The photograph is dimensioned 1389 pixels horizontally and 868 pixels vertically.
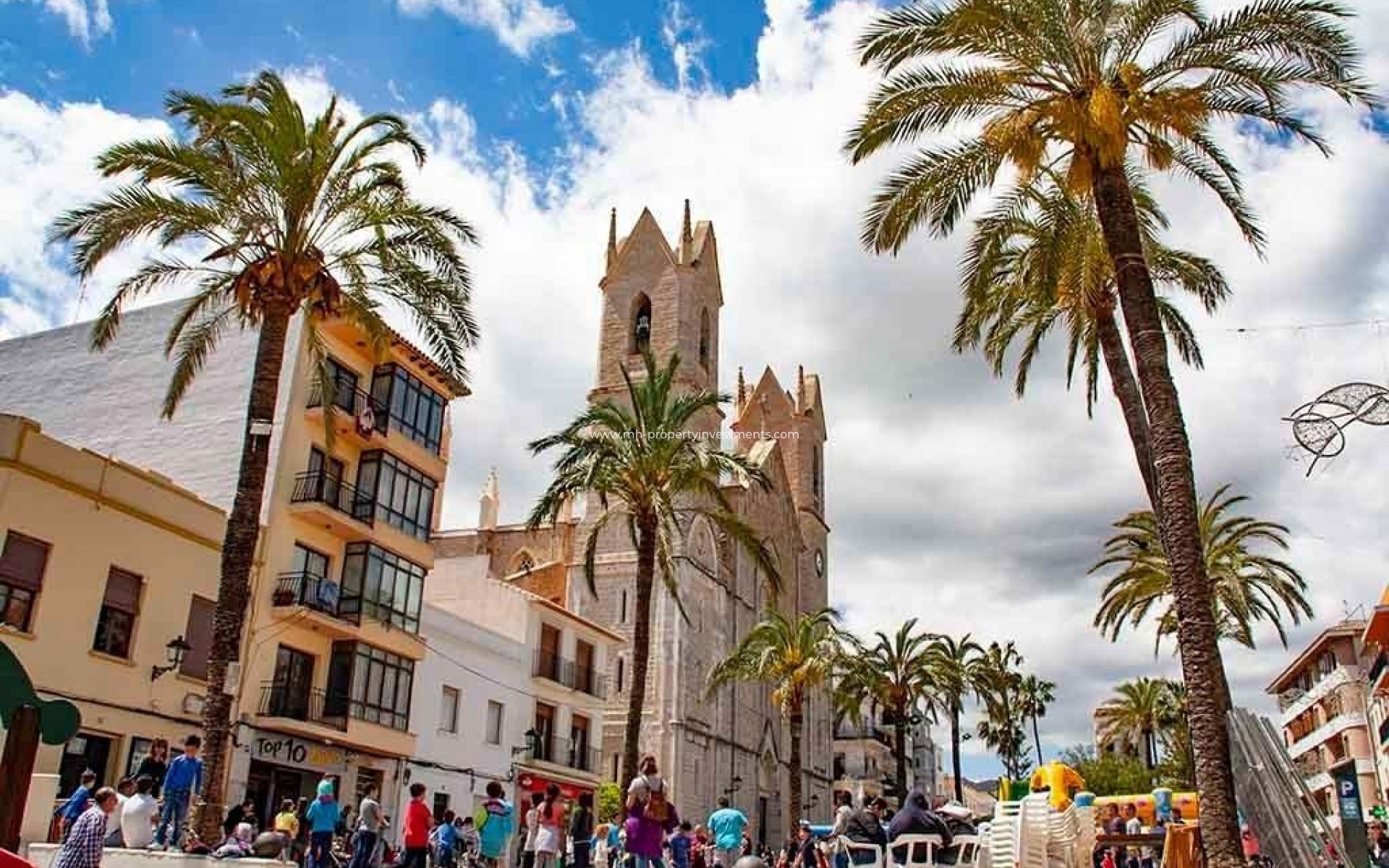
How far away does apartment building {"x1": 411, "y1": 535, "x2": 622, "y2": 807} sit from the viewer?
3138 cm

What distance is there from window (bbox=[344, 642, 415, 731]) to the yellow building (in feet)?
12.6

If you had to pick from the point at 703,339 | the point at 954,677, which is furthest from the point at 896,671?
the point at 703,339

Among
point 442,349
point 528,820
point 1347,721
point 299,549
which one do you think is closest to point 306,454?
point 299,549

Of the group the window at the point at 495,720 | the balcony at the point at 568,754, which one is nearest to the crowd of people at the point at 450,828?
the window at the point at 495,720

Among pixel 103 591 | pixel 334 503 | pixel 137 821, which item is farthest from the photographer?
pixel 334 503

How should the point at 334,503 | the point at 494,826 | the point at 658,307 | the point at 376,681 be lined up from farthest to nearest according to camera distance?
the point at 658,307 < the point at 376,681 < the point at 334,503 < the point at 494,826

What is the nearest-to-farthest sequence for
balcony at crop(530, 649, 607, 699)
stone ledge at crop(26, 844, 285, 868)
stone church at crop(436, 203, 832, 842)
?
stone ledge at crop(26, 844, 285, 868) < balcony at crop(530, 649, 607, 699) < stone church at crop(436, 203, 832, 842)

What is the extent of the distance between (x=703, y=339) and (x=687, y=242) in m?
4.89

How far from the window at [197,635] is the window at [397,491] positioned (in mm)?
5655

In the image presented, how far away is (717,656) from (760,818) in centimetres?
957

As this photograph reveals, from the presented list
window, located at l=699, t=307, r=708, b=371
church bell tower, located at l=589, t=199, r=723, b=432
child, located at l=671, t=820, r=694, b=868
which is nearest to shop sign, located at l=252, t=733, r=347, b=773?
child, located at l=671, t=820, r=694, b=868

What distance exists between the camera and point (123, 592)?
72.4ft

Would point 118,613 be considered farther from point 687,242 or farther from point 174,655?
point 687,242

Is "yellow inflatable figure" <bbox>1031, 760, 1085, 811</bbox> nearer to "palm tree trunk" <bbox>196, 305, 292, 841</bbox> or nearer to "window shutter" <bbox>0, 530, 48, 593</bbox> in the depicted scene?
"palm tree trunk" <bbox>196, 305, 292, 841</bbox>
